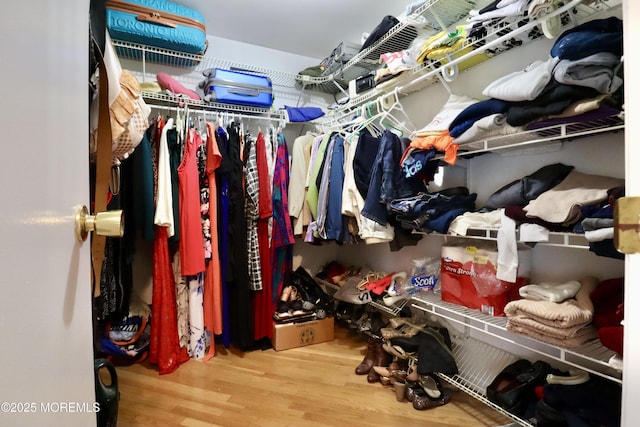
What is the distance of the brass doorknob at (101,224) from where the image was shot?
0.45 metres

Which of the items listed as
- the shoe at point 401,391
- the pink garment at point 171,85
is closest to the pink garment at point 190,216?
the pink garment at point 171,85

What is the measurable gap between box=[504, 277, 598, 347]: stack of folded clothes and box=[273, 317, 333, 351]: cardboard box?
1330mm

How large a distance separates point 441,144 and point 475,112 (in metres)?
0.20

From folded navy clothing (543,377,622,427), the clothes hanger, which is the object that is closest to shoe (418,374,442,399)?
folded navy clothing (543,377,622,427)

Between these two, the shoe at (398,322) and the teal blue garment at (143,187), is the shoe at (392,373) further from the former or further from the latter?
the teal blue garment at (143,187)

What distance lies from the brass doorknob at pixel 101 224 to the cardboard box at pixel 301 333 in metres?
1.80

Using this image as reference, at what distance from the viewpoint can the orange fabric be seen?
1.36 metres

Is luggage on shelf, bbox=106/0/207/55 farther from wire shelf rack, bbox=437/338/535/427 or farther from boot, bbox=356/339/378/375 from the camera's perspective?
wire shelf rack, bbox=437/338/535/427

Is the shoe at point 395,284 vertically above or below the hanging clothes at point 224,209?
below

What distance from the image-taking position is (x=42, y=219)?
34 cm

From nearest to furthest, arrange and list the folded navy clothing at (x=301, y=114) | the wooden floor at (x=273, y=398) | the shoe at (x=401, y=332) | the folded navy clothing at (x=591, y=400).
→ the folded navy clothing at (x=591, y=400) < the wooden floor at (x=273, y=398) < the shoe at (x=401, y=332) < the folded navy clothing at (x=301, y=114)

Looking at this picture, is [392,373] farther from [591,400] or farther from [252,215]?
[252,215]

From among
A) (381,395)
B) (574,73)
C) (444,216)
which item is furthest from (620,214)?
(381,395)

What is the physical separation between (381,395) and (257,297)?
0.96m
